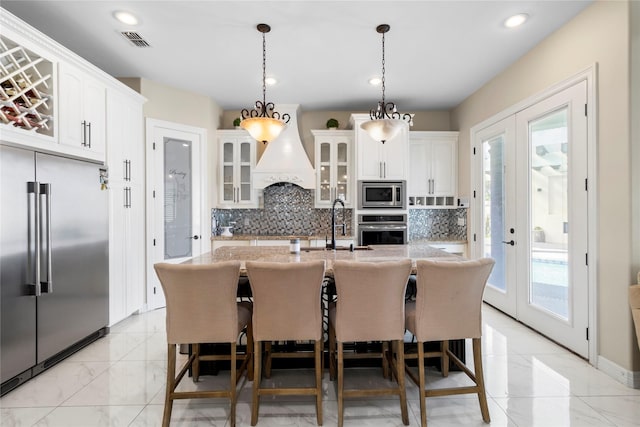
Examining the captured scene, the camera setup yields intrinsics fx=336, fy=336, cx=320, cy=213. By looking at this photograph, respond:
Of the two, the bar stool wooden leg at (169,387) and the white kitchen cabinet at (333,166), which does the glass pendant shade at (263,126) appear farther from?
the white kitchen cabinet at (333,166)

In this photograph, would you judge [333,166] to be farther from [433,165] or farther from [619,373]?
[619,373]

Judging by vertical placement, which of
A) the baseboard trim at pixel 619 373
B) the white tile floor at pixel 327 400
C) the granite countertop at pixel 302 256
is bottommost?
the white tile floor at pixel 327 400

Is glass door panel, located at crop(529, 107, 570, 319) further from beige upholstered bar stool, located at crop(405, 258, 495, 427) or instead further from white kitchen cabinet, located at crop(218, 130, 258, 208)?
white kitchen cabinet, located at crop(218, 130, 258, 208)

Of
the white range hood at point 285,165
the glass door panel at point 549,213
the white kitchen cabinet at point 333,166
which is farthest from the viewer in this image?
the white kitchen cabinet at point 333,166

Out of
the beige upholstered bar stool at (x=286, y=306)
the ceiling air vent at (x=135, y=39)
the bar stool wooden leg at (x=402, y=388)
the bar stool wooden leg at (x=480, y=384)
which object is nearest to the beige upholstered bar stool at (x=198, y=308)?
the beige upholstered bar stool at (x=286, y=306)

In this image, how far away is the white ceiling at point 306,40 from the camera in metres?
2.73

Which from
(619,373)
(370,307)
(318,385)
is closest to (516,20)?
(370,307)

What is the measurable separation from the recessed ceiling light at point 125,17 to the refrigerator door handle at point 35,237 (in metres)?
1.53

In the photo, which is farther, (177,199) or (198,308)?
(177,199)

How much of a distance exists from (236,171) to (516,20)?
387 cm

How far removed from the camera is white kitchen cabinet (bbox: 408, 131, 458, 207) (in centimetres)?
521

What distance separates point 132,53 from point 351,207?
10.9ft

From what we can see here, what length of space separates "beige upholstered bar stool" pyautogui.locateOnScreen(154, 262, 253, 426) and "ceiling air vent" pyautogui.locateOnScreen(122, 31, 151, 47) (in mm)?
2467

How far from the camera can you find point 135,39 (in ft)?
A: 10.6
